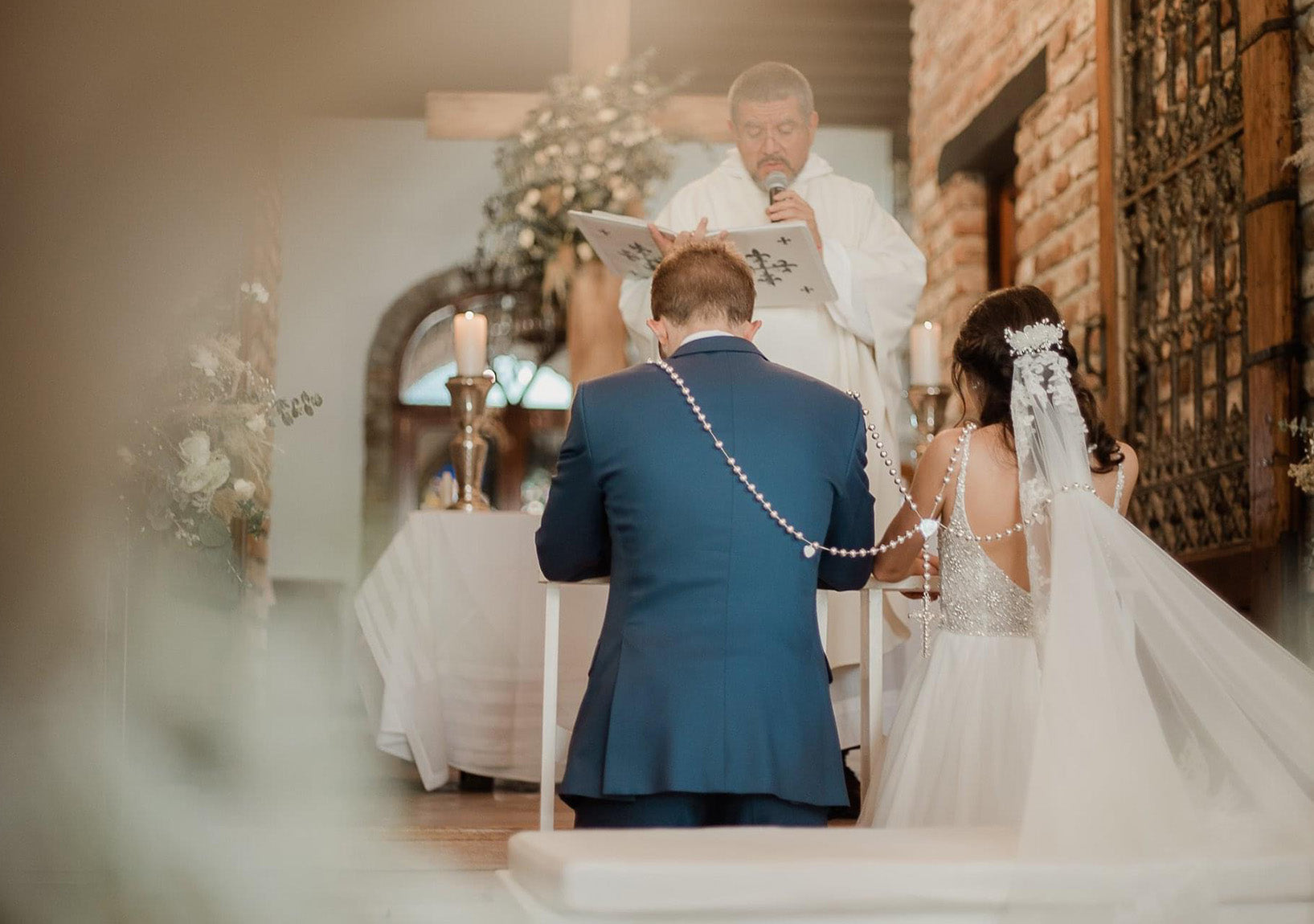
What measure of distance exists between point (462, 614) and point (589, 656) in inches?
12.6

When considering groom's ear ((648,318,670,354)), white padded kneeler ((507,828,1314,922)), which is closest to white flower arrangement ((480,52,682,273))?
groom's ear ((648,318,670,354))

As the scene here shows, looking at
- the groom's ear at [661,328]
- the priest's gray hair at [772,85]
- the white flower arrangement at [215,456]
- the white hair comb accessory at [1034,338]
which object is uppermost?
the priest's gray hair at [772,85]

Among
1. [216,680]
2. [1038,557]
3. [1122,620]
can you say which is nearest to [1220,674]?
[1122,620]

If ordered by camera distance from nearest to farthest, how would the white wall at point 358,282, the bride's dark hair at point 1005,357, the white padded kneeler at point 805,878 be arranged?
the white padded kneeler at point 805,878, the bride's dark hair at point 1005,357, the white wall at point 358,282

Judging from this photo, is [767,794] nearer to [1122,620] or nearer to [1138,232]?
[1122,620]

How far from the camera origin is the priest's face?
314 cm

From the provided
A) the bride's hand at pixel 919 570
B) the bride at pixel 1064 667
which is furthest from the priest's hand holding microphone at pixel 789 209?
the bride's hand at pixel 919 570

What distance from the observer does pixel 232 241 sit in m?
0.67

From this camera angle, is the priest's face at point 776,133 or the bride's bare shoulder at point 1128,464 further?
the priest's face at point 776,133

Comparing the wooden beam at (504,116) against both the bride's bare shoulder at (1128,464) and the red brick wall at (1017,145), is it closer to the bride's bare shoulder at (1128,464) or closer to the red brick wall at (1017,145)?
the red brick wall at (1017,145)

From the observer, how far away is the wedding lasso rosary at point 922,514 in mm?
1779

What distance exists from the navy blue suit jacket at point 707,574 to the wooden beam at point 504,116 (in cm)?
400

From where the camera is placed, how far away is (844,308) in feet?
10.3

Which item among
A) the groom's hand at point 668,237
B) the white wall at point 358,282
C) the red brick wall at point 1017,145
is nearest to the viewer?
the groom's hand at point 668,237
